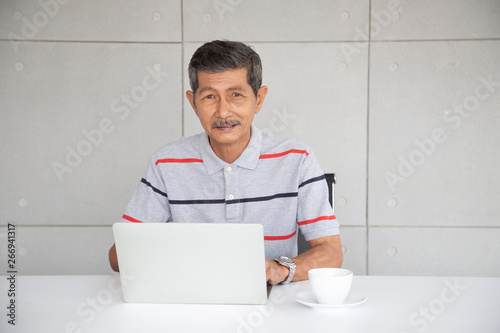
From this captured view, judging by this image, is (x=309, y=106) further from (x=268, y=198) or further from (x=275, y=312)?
(x=275, y=312)

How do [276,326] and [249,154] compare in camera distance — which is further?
[249,154]

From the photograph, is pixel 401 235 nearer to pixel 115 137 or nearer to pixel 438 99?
pixel 438 99

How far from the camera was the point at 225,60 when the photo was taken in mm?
1792

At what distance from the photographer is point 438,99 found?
9.64 feet

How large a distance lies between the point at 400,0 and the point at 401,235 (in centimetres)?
139

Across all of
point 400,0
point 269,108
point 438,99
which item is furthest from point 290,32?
point 438,99

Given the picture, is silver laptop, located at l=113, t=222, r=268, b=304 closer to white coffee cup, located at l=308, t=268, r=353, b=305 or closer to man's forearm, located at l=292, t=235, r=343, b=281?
white coffee cup, located at l=308, t=268, r=353, b=305

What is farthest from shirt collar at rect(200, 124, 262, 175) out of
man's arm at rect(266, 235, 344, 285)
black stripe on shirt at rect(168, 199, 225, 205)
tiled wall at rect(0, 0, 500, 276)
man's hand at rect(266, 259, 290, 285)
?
tiled wall at rect(0, 0, 500, 276)

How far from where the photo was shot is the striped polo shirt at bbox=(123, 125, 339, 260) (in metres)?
1.84

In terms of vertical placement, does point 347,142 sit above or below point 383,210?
above

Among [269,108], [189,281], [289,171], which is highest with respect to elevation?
[269,108]

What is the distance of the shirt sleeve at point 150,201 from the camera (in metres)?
1.90

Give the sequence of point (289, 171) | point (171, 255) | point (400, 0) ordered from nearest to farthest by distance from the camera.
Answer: point (171, 255), point (289, 171), point (400, 0)

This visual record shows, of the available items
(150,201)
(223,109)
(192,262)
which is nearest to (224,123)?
(223,109)
